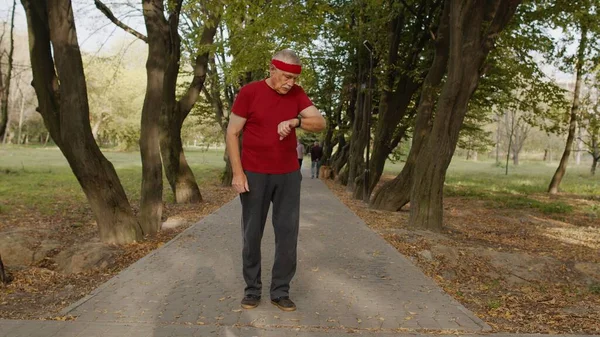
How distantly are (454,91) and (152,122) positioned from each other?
563 cm

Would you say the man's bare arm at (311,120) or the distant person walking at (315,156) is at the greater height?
the man's bare arm at (311,120)

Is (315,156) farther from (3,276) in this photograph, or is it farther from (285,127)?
(285,127)

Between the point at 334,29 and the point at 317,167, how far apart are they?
13170 mm

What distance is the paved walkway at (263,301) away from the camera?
4277 millimetres

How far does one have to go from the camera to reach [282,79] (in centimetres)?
460

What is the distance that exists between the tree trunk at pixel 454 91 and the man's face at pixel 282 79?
236 inches

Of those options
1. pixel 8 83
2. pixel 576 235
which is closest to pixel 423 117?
pixel 576 235

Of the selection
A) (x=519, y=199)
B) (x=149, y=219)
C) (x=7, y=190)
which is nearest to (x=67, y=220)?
(x=149, y=219)

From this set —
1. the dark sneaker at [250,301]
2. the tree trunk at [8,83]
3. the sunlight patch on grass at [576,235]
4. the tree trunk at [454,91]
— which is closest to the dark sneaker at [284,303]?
the dark sneaker at [250,301]

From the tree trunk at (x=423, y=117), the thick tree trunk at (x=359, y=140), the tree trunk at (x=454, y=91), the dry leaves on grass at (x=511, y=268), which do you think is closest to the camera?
the dry leaves on grass at (x=511, y=268)

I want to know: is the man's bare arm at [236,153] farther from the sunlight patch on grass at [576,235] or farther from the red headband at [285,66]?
the sunlight patch on grass at [576,235]

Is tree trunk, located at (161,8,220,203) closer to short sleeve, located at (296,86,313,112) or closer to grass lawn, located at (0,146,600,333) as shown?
grass lawn, located at (0,146,600,333)

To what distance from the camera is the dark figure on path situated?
463cm

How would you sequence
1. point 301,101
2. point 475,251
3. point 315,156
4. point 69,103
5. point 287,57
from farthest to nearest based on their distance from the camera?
point 315,156, point 475,251, point 69,103, point 301,101, point 287,57
